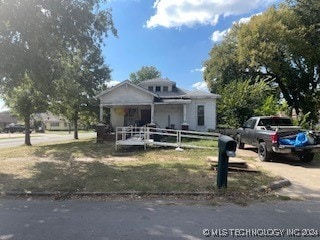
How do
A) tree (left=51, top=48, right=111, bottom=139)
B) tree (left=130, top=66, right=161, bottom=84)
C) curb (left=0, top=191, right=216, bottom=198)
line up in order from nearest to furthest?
curb (left=0, top=191, right=216, bottom=198) < tree (left=51, top=48, right=111, bottom=139) < tree (left=130, top=66, right=161, bottom=84)

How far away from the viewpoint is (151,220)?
5598mm

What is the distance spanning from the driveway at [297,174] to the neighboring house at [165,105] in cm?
1084

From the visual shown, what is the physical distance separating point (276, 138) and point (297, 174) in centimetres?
210

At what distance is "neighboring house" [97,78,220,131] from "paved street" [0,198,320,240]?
A: 1633 cm

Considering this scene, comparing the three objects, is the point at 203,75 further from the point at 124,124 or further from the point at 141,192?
the point at 141,192

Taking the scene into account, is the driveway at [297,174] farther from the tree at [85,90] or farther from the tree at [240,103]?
the tree at [85,90]

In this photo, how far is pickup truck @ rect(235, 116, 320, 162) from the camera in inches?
459

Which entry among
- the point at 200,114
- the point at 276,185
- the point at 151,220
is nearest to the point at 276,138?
the point at 276,185

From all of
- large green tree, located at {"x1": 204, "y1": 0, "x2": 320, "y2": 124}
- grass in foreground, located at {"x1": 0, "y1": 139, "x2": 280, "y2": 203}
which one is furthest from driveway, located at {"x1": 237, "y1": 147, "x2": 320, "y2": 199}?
large green tree, located at {"x1": 204, "y1": 0, "x2": 320, "y2": 124}

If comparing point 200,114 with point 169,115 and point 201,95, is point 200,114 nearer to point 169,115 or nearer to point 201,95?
point 201,95

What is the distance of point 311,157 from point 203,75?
2897 cm

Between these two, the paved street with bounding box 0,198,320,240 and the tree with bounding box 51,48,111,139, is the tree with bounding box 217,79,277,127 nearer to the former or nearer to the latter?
the tree with bounding box 51,48,111,139

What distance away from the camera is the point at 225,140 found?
24.6 ft

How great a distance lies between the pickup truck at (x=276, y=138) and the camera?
1166 centimetres
